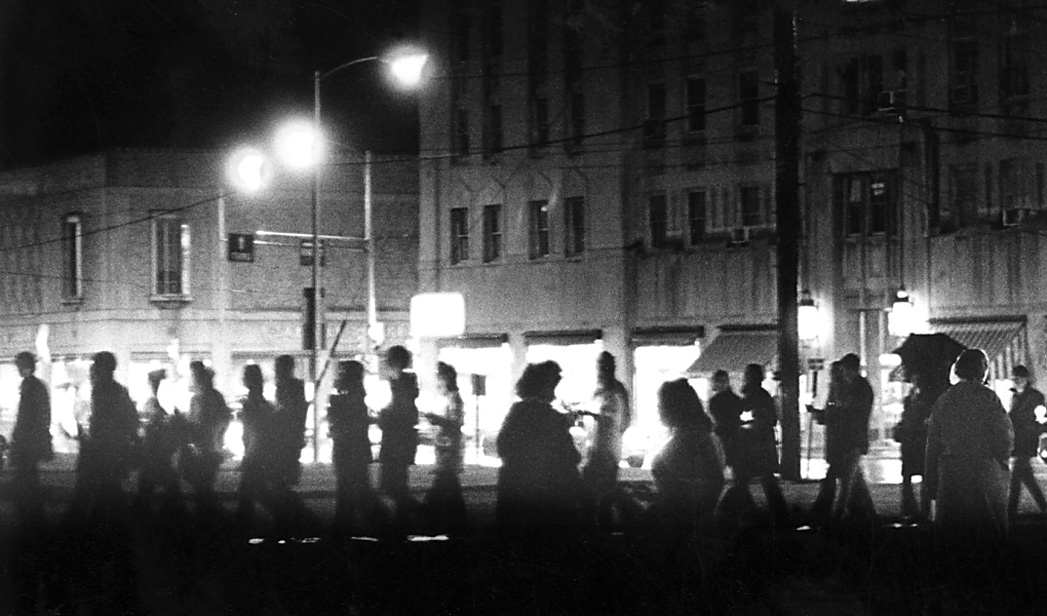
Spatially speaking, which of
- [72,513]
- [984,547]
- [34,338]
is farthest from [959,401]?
[34,338]

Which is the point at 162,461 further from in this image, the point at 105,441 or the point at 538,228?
the point at 538,228

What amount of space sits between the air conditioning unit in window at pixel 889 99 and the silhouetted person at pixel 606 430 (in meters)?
27.1

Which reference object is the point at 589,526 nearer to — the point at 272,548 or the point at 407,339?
the point at 272,548

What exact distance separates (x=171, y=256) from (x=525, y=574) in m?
47.3

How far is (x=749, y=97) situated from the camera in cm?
4394

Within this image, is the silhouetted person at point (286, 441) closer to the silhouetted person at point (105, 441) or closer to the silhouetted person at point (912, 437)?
the silhouetted person at point (105, 441)

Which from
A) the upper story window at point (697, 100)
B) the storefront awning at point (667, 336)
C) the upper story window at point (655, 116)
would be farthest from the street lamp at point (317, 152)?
the upper story window at point (697, 100)

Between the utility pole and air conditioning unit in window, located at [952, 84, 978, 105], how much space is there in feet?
42.8

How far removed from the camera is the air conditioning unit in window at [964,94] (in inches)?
1565

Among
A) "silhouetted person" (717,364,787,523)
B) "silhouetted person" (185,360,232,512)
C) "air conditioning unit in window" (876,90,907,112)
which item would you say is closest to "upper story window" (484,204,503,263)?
"air conditioning unit in window" (876,90,907,112)

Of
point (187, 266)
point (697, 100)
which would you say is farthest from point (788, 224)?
point (187, 266)

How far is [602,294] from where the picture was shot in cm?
4700

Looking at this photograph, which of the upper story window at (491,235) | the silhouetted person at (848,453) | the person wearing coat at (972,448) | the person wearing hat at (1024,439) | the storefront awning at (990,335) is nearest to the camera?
the person wearing coat at (972,448)

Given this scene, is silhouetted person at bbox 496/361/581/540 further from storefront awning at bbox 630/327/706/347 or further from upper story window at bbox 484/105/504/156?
upper story window at bbox 484/105/504/156
